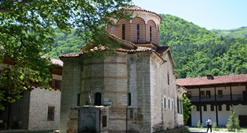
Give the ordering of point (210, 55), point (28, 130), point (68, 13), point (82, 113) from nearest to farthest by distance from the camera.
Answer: point (68, 13)
point (82, 113)
point (28, 130)
point (210, 55)

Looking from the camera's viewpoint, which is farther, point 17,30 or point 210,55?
point 210,55

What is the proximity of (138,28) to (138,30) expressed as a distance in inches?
7.0

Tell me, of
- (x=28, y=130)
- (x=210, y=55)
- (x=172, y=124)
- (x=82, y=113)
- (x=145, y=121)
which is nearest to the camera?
(x=82, y=113)

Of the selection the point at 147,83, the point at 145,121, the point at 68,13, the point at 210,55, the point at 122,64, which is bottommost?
the point at 145,121

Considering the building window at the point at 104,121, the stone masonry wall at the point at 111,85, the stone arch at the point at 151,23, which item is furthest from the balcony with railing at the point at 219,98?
the building window at the point at 104,121

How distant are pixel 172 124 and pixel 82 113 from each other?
10402mm

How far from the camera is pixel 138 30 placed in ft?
67.3

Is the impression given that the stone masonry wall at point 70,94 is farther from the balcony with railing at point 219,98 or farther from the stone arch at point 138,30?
the balcony with railing at point 219,98

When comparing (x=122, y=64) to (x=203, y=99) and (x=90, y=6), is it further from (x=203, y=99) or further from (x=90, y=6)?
(x=203, y=99)

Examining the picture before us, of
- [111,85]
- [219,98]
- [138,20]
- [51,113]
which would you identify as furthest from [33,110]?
[219,98]

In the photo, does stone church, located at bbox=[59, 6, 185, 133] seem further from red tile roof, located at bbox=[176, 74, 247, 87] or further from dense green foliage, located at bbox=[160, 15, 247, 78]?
dense green foliage, located at bbox=[160, 15, 247, 78]

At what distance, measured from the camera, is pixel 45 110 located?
22.2 m

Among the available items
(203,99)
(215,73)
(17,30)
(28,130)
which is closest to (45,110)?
(28,130)

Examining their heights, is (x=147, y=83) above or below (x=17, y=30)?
below
